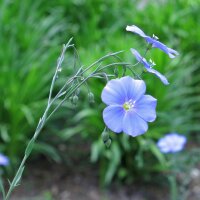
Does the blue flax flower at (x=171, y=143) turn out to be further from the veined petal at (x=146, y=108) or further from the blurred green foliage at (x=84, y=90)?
the veined petal at (x=146, y=108)

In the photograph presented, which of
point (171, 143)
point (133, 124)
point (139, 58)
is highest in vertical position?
point (139, 58)

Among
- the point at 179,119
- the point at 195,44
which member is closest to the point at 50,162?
the point at 179,119

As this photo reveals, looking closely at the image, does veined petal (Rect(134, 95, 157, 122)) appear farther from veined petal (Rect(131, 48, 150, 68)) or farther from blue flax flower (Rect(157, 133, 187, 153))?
blue flax flower (Rect(157, 133, 187, 153))

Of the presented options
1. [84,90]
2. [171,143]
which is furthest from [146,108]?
[84,90]

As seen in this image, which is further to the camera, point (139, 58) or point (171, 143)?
A: point (171, 143)

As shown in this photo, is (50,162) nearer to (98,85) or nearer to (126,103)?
(98,85)

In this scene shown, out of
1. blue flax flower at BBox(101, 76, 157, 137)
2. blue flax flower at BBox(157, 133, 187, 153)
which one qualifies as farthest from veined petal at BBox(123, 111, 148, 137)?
blue flax flower at BBox(157, 133, 187, 153)

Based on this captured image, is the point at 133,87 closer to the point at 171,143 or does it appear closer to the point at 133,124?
the point at 133,124
